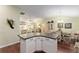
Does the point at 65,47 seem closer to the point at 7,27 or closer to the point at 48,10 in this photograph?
the point at 48,10

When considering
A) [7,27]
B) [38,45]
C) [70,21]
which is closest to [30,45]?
[38,45]

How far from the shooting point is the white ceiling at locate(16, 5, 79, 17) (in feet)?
8.10

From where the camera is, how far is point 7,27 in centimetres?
247

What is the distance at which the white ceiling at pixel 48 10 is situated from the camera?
247cm

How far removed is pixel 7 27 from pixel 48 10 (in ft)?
2.69

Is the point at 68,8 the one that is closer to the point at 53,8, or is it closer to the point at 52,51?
the point at 53,8

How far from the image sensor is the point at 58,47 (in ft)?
8.18

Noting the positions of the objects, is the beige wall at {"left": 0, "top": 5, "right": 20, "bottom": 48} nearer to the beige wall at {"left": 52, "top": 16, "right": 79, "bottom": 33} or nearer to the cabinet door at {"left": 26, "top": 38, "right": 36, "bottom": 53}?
the cabinet door at {"left": 26, "top": 38, "right": 36, "bottom": 53}

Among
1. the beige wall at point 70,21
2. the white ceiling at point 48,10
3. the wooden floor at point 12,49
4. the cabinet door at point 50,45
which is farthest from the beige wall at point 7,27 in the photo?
the beige wall at point 70,21

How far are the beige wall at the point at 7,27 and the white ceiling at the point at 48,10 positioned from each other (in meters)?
0.18

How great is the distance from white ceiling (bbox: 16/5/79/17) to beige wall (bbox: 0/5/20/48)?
0.58 ft
